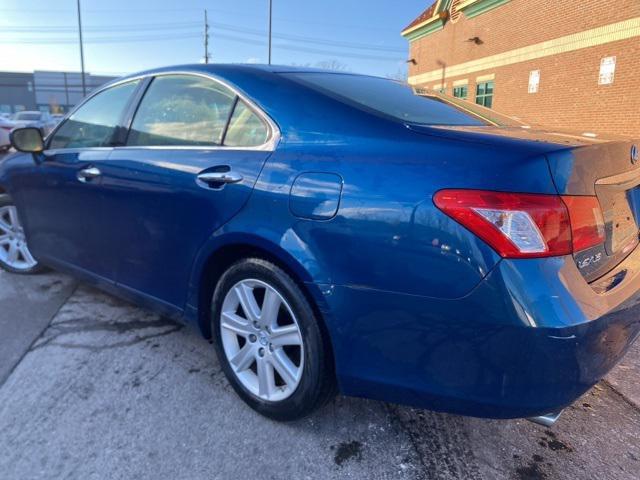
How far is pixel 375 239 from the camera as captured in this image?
1.79 metres

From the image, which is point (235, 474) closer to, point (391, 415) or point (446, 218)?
point (391, 415)

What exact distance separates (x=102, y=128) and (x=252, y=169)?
1.56 meters

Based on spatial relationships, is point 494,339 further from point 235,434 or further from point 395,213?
point 235,434

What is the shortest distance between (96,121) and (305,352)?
7.40ft

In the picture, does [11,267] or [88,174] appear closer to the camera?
[88,174]

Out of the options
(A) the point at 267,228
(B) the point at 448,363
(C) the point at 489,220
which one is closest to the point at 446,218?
(C) the point at 489,220

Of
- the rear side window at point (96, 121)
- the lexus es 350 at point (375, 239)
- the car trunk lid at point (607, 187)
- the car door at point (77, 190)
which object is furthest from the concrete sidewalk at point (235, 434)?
the rear side window at point (96, 121)

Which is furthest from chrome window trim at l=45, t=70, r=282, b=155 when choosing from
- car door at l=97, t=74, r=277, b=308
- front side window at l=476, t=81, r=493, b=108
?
front side window at l=476, t=81, r=493, b=108

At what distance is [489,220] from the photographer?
1.61m

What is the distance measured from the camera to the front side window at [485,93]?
20.9 m

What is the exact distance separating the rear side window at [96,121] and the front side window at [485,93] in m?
19.9

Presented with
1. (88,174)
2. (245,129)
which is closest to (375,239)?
(245,129)

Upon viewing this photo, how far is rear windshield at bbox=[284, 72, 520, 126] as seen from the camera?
2.18m

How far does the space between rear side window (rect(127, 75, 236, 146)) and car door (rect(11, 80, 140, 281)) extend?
0.22m
